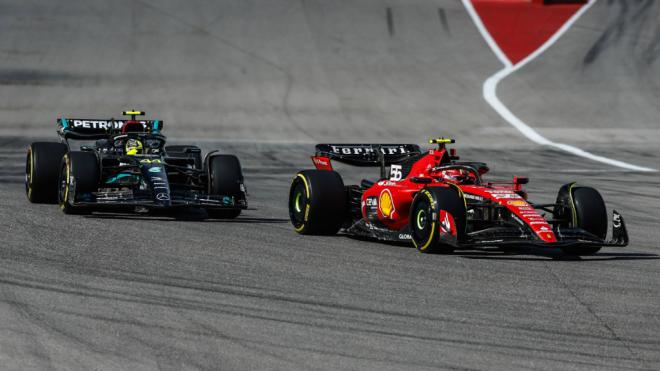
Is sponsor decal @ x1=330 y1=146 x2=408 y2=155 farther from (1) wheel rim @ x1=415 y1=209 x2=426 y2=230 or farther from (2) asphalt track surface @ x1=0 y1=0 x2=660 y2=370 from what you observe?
(1) wheel rim @ x1=415 y1=209 x2=426 y2=230

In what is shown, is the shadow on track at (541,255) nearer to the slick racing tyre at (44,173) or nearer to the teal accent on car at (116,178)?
the teal accent on car at (116,178)

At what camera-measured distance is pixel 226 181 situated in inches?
692

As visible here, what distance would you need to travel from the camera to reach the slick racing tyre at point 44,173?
17.9 meters

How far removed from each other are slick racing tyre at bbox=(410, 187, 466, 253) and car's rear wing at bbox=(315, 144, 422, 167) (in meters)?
2.68

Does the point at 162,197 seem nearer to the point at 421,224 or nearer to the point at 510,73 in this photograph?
the point at 421,224

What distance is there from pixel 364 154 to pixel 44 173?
5064 millimetres

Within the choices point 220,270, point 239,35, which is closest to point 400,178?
point 220,270

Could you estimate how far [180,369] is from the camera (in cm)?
775

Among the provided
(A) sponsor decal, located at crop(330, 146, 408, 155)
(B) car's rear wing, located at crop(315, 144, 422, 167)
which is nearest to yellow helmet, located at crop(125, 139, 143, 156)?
(B) car's rear wing, located at crop(315, 144, 422, 167)

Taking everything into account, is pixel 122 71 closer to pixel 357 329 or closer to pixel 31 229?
pixel 31 229

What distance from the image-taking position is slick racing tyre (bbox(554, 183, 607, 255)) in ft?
45.4

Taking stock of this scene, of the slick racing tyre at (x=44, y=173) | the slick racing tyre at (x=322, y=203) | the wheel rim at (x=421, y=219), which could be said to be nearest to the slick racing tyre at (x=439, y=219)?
the wheel rim at (x=421, y=219)

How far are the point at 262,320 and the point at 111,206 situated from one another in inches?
301

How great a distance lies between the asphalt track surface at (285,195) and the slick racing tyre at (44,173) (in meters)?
0.45
